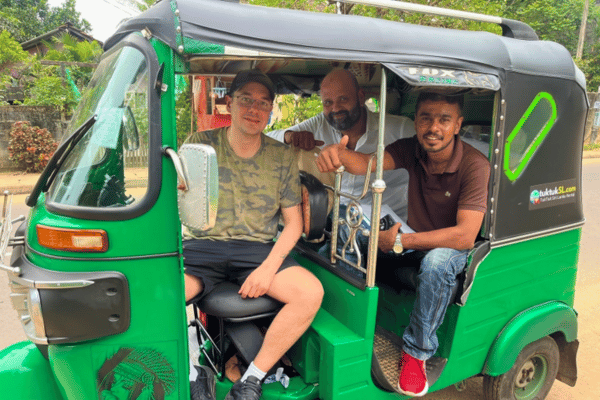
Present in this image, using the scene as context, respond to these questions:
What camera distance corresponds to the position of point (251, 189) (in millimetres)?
2287

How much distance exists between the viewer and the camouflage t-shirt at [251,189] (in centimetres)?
227

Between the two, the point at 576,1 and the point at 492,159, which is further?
the point at 576,1

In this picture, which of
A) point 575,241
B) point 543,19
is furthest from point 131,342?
point 543,19

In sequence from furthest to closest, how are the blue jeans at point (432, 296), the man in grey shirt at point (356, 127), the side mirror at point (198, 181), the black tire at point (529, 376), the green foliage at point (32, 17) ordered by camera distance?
the green foliage at point (32, 17) → the man in grey shirt at point (356, 127) → the black tire at point (529, 376) → the blue jeans at point (432, 296) → the side mirror at point (198, 181)

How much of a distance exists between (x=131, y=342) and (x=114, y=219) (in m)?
0.49

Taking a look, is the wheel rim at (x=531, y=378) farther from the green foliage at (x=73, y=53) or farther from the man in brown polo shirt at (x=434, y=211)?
the green foliage at (x=73, y=53)

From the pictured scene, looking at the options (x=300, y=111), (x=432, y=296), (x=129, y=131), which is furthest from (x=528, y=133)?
(x=300, y=111)

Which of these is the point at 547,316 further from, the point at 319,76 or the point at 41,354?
the point at 41,354

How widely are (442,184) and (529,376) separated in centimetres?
145

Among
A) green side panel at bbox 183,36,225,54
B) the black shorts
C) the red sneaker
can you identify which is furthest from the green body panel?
the red sneaker

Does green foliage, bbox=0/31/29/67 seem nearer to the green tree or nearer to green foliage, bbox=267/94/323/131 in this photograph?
the green tree

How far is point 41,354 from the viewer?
6.55 ft

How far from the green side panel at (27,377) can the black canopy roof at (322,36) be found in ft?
4.84

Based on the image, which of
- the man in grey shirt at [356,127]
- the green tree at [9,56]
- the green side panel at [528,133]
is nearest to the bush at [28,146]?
the green tree at [9,56]
